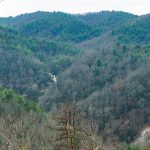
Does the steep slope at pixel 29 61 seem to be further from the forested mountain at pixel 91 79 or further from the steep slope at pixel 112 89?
the steep slope at pixel 112 89

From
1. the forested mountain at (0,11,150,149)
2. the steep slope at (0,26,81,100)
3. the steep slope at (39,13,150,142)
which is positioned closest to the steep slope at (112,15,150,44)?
the forested mountain at (0,11,150,149)

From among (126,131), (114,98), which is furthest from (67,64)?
(126,131)

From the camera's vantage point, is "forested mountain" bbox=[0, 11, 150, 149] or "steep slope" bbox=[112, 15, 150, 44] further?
"steep slope" bbox=[112, 15, 150, 44]

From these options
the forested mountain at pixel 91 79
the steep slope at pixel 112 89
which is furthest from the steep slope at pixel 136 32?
the steep slope at pixel 112 89

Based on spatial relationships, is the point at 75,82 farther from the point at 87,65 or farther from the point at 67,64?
the point at 67,64

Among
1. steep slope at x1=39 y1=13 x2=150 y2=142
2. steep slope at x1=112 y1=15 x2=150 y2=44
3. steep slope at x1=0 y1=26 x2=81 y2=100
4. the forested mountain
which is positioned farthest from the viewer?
steep slope at x1=112 y1=15 x2=150 y2=44

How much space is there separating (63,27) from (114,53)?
92002 millimetres

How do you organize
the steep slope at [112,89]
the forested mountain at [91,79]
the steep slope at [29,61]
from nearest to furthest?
1. the steep slope at [112,89]
2. the forested mountain at [91,79]
3. the steep slope at [29,61]

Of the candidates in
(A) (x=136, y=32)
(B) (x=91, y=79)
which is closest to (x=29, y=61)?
(B) (x=91, y=79)

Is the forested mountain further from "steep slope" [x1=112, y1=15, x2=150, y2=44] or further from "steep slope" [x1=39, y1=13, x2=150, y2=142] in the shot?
"steep slope" [x1=112, y1=15, x2=150, y2=44]

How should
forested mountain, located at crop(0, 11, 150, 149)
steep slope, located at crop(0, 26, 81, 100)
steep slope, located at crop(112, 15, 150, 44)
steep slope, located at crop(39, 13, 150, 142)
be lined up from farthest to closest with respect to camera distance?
steep slope, located at crop(112, 15, 150, 44) → steep slope, located at crop(0, 26, 81, 100) → forested mountain, located at crop(0, 11, 150, 149) → steep slope, located at crop(39, 13, 150, 142)

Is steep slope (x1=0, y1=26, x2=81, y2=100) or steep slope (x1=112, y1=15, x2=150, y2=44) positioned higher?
steep slope (x1=112, y1=15, x2=150, y2=44)

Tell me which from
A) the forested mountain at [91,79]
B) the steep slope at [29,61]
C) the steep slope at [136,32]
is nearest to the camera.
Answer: the forested mountain at [91,79]

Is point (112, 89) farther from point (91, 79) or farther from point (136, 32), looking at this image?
point (136, 32)
